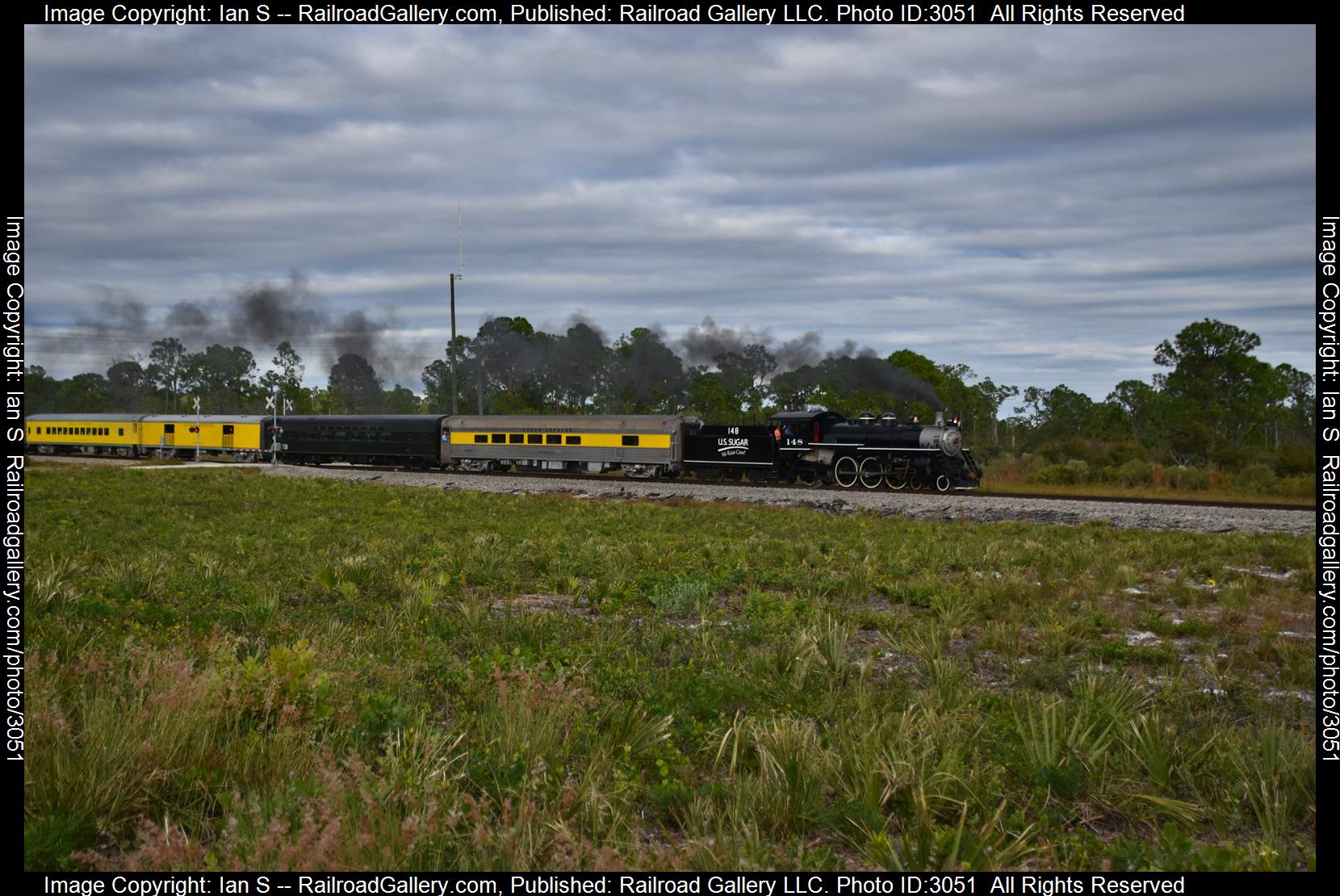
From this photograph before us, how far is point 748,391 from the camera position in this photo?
6988 centimetres

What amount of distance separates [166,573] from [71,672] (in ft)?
17.1

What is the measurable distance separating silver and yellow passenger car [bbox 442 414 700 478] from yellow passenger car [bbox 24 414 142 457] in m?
29.4

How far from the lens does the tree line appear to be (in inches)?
2041

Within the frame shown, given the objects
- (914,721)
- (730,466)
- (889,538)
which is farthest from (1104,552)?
(730,466)

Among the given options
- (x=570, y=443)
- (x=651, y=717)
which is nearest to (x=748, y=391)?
(x=570, y=443)

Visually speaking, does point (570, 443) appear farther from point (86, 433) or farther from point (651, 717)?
point (86, 433)

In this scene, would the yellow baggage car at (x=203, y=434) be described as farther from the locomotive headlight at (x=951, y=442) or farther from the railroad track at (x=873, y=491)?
the locomotive headlight at (x=951, y=442)

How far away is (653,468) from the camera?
40219 millimetres

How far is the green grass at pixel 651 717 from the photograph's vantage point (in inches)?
183

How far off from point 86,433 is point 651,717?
2793 inches

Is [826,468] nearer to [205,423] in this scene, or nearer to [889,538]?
[889,538]

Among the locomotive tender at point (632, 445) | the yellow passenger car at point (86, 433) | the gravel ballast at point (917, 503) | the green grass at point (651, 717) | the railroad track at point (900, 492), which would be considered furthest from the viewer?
the yellow passenger car at point (86, 433)

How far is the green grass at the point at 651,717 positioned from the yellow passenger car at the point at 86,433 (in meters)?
55.8

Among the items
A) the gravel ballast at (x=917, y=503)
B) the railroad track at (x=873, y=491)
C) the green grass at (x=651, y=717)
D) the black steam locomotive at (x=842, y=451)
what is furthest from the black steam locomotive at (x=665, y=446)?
the green grass at (x=651, y=717)
